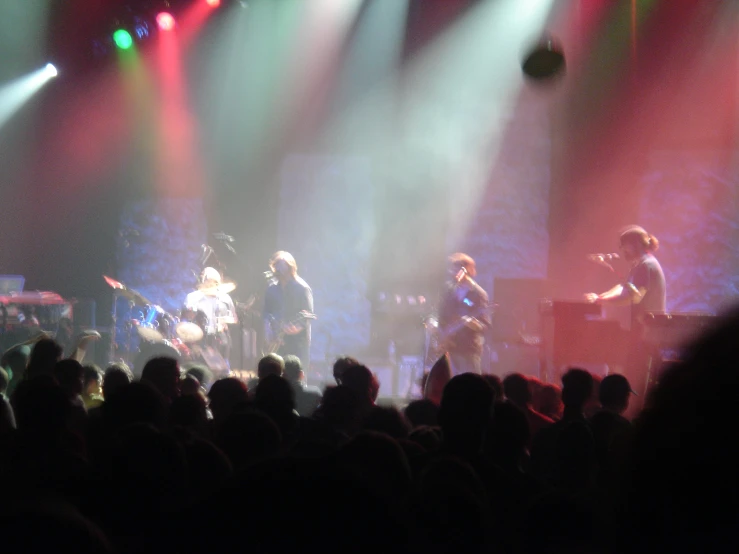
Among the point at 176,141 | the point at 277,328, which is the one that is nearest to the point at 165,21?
the point at 176,141

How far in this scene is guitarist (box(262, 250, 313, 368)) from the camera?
36.0 ft

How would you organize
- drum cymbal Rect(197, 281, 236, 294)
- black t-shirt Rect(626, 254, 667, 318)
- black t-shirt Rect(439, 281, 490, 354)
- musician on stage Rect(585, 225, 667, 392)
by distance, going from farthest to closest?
drum cymbal Rect(197, 281, 236, 294)
black t-shirt Rect(439, 281, 490, 354)
black t-shirt Rect(626, 254, 667, 318)
musician on stage Rect(585, 225, 667, 392)

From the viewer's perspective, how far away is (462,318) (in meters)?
9.52

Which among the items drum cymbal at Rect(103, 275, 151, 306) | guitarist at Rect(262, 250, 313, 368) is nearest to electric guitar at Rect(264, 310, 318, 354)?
guitarist at Rect(262, 250, 313, 368)

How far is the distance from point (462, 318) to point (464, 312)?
98mm

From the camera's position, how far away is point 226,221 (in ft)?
48.2

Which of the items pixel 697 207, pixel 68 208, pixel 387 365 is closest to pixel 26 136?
pixel 68 208

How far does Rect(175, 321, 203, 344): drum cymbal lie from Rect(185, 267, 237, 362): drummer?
283 millimetres

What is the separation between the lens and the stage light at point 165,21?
1280cm

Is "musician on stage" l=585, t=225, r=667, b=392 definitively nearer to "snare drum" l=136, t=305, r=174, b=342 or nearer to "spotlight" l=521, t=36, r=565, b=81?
"spotlight" l=521, t=36, r=565, b=81

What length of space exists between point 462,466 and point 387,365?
31.6 feet

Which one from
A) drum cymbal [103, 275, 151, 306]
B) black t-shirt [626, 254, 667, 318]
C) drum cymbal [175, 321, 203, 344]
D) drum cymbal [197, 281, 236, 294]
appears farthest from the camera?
drum cymbal [197, 281, 236, 294]

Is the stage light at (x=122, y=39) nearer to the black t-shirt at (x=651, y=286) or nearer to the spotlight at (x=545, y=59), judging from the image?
the spotlight at (x=545, y=59)

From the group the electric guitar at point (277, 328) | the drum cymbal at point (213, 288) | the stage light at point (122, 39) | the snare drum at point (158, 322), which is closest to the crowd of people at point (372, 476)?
the electric guitar at point (277, 328)
